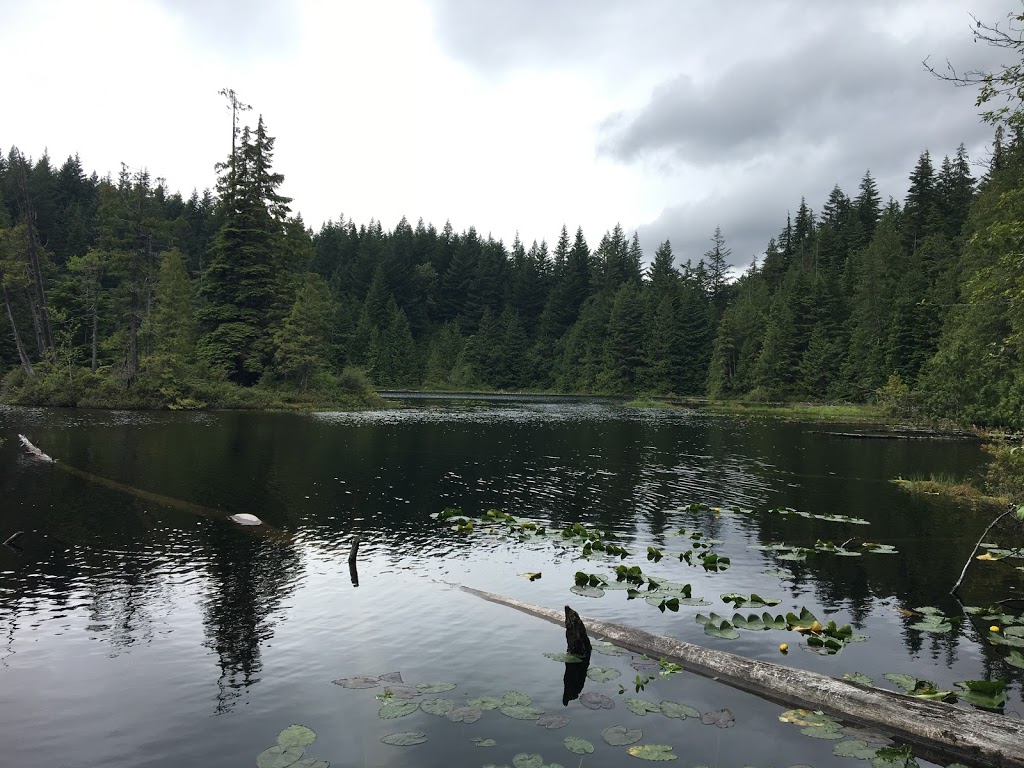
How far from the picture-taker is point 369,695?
9445 mm

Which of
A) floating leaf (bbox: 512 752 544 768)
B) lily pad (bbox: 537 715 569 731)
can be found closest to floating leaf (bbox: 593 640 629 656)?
lily pad (bbox: 537 715 569 731)

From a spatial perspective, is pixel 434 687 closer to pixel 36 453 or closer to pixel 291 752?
pixel 291 752

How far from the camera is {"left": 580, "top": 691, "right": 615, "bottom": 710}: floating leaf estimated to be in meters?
9.21

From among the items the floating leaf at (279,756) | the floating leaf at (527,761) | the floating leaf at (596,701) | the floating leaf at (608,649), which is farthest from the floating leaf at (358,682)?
the floating leaf at (608,649)

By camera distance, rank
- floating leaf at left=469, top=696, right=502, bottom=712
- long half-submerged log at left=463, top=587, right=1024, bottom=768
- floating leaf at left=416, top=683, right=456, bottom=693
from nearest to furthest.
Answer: long half-submerged log at left=463, top=587, right=1024, bottom=768 < floating leaf at left=469, top=696, right=502, bottom=712 < floating leaf at left=416, top=683, right=456, bottom=693

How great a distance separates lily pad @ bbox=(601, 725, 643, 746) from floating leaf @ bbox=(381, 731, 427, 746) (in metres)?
2.40

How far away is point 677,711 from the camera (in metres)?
8.98

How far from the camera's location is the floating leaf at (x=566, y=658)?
10.6 metres

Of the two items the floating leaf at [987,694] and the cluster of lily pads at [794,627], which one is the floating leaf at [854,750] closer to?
the floating leaf at [987,694]

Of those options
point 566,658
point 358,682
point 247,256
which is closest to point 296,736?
point 358,682

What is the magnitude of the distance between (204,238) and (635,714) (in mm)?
154608

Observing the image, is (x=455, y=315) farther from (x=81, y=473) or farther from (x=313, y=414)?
(x=81, y=473)

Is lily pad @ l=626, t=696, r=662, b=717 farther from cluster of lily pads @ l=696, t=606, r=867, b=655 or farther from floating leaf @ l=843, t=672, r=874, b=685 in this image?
cluster of lily pads @ l=696, t=606, r=867, b=655

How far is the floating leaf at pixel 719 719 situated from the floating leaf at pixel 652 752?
3.20 ft
